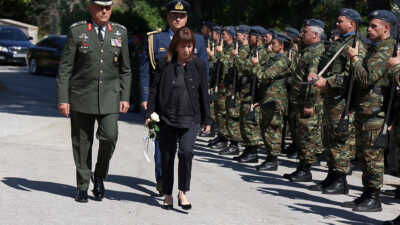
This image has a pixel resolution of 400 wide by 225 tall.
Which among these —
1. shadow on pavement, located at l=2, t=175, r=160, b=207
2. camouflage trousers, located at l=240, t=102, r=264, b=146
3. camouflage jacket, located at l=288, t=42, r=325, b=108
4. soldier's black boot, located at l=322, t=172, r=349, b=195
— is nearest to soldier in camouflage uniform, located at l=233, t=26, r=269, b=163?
camouflage trousers, located at l=240, t=102, r=264, b=146

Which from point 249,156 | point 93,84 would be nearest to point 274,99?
point 249,156

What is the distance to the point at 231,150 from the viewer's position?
12.4 metres

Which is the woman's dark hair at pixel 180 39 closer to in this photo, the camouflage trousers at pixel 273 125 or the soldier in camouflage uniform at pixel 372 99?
the soldier in camouflage uniform at pixel 372 99

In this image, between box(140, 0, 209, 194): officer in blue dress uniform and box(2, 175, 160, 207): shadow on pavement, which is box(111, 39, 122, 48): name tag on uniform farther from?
box(2, 175, 160, 207): shadow on pavement

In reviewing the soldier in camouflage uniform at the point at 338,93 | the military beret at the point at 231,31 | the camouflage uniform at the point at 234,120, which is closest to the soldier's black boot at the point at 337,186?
the soldier in camouflage uniform at the point at 338,93

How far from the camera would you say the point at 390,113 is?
7.73m

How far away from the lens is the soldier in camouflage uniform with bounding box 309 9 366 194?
336 inches

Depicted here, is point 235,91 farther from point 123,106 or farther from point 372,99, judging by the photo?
point 123,106

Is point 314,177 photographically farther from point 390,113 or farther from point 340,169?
point 390,113

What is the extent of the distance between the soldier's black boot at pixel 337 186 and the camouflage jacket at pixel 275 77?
6.42 ft

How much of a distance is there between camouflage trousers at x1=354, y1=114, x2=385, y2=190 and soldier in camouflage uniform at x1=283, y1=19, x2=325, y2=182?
1.73 m

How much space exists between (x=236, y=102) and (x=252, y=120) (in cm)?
96

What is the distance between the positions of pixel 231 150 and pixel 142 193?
4200mm

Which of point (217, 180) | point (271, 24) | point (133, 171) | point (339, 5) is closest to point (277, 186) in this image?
point (217, 180)
